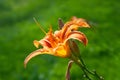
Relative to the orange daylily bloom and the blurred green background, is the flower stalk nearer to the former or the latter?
the orange daylily bloom

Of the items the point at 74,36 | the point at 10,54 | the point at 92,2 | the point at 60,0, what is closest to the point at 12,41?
the point at 10,54

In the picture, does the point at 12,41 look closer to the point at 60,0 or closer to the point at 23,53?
the point at 23,53

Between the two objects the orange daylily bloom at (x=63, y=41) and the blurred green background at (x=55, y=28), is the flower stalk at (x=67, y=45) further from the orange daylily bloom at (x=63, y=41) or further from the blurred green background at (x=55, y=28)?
the blurred green background at (x=55, y=28)

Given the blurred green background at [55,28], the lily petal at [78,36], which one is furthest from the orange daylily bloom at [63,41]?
the blurred green background at [55,28]

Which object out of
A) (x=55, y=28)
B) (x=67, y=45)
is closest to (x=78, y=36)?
(x=67, y=45)

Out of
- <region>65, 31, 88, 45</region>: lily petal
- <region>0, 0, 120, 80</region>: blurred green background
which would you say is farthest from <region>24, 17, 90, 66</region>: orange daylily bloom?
<region>0, 0, 120, 80</region>: blurred green background

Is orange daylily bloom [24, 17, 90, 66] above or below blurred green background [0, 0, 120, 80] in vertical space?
below

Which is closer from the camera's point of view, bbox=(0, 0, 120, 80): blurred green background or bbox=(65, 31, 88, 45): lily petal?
bbox=(65, 31, 88, 45): lily petal
